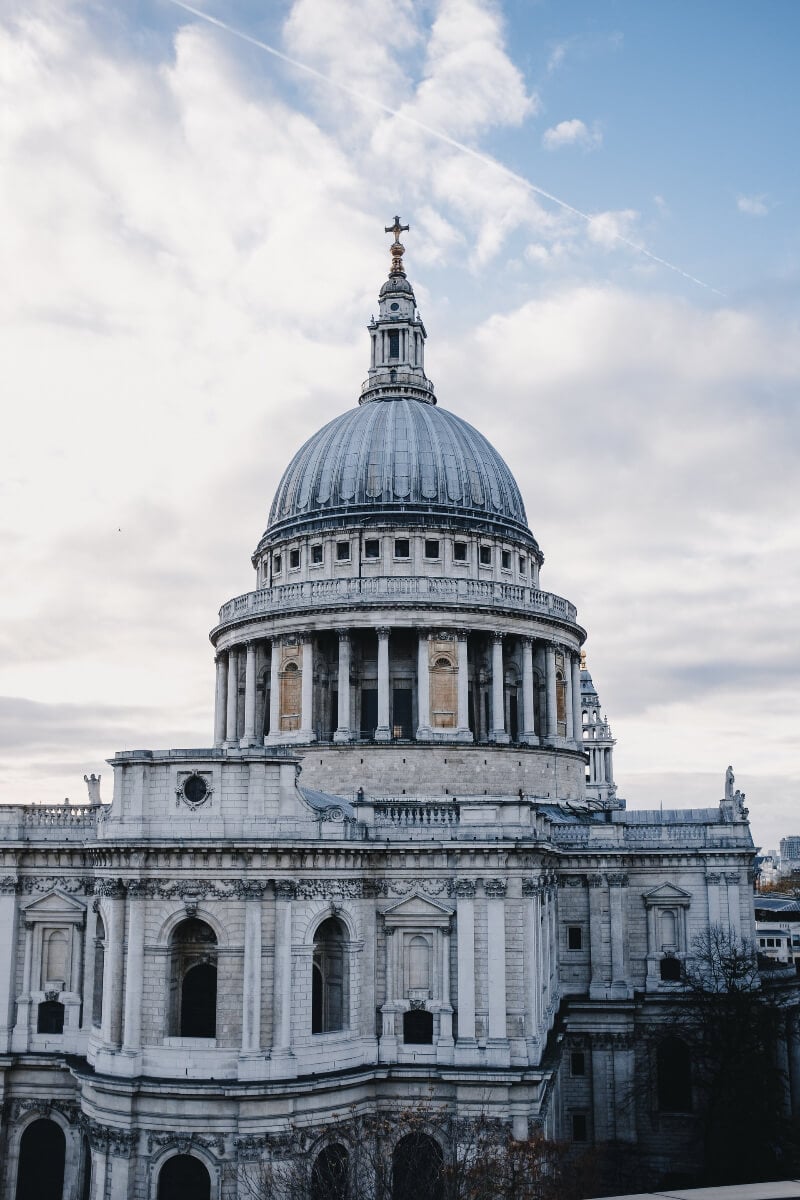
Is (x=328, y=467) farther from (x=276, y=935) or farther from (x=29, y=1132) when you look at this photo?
(x=29, y=1132)

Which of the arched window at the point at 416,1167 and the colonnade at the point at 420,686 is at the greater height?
the colonnade at the point at 420,686

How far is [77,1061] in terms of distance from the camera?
4556 centimetres

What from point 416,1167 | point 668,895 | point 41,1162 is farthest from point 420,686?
point 41,1162

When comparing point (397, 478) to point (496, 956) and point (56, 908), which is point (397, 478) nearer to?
point (56, 908)

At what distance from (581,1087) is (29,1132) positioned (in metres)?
24.8

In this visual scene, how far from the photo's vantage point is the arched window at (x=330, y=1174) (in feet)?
131

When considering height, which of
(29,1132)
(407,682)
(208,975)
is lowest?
(29,1132)

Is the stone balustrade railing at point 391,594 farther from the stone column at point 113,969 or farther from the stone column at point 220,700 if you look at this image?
the stone column at point 113,969

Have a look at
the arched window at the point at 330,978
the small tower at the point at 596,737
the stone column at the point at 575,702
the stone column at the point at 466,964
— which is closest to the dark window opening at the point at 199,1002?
the arched window at the point at 330,978

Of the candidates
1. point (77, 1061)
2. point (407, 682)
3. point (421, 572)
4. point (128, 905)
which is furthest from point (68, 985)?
point (421, 572)

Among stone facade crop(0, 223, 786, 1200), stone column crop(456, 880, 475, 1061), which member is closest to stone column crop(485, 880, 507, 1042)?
stone facade crop(0, 223, 786, 1200)

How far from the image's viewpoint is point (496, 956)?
4353 cm

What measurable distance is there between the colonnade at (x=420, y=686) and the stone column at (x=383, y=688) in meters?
0.05

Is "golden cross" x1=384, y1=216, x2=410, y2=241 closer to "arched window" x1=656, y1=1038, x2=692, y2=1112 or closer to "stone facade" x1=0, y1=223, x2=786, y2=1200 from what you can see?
"stone facade" x1=0, y1=223, x2=786, y2=1200
